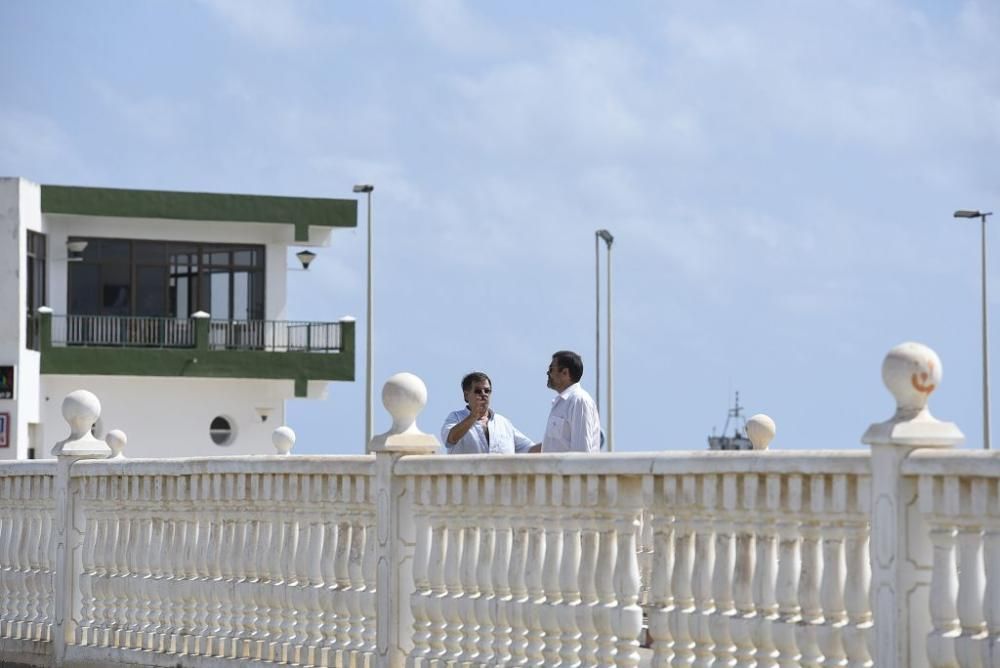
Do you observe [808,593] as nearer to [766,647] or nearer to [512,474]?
[766,647]

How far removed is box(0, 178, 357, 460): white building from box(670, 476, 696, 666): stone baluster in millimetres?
37596

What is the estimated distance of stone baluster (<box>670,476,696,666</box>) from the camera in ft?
25.6

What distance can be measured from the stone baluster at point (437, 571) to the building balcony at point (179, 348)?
37.1 m

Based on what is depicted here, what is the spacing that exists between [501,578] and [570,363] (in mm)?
2603

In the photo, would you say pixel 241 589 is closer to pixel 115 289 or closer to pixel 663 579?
pixel 663 579

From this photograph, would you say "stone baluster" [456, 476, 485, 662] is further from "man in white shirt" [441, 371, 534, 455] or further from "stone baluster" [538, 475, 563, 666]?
"man in white shirt" [441, 371, 534, 455]

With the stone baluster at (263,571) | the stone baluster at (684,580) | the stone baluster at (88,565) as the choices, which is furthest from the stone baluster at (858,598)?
the stone baluster at (88,565)

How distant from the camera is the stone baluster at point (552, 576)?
854cm

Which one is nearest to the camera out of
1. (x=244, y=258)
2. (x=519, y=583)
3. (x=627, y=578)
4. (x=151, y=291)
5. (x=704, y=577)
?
(x=704, y=577)

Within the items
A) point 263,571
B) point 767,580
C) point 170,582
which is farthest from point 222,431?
point 767,580

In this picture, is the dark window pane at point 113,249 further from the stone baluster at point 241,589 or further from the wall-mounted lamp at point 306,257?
the stone baluster at point 241,589

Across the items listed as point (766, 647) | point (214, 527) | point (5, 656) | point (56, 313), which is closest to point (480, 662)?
point (766, 647)

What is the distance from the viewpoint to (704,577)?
7750 mm

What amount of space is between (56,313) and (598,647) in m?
39.3
